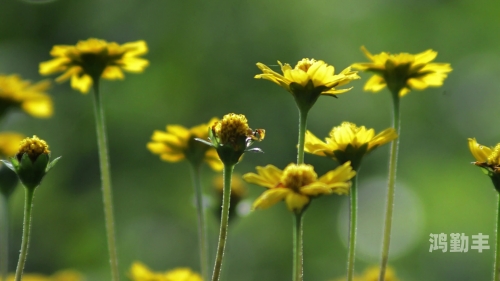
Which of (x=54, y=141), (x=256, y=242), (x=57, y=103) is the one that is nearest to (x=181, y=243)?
(x=256, y=242)

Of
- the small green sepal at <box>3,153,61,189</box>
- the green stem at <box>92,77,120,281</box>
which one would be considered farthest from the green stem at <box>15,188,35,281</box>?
the green stem at <box>92,77,120,281</box>

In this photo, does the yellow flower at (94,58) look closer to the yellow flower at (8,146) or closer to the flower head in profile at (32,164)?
the yellow flower at (8,146)

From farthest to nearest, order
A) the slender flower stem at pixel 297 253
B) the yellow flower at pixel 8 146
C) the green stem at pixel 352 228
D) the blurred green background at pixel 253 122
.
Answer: the blurred green background at pixel 253 122 < the yellow flower at pixel 8 146 < the green stem at pixel 352 228 < the slender flower stem at pixel 297 253

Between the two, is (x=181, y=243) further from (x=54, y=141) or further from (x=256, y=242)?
(x=54, y=141)

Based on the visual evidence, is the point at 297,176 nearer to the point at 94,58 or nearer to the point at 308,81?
the point at 308,81

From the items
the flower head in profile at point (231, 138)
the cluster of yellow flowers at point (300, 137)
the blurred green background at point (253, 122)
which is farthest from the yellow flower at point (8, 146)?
the blurred green background at point (253, 122)

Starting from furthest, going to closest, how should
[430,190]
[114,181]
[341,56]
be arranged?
[341,56], [430,190], [114,181]

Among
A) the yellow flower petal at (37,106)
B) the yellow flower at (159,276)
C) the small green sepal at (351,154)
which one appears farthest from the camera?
the yellow flower petal at (37,106)
